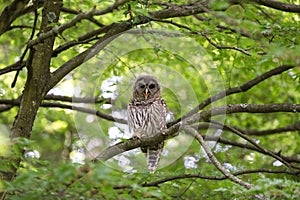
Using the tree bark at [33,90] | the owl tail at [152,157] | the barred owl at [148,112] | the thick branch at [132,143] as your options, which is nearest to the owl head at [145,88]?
the barred owl at [148,112]

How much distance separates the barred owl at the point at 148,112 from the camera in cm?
642

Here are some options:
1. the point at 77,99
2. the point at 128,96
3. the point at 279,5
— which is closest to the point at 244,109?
the point at 279,5

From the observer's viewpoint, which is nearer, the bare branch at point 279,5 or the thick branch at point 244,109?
the thick branch at point 244,109

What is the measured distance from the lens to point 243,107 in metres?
4.70

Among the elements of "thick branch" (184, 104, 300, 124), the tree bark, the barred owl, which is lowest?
"thick branch" (184, 104, 300, 124)

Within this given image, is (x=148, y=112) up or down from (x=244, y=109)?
up

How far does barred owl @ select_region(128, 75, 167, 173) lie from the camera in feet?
21.1

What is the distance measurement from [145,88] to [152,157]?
86 cm

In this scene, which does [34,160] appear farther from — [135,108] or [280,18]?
[280,18]

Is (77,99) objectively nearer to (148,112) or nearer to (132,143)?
(148,112)

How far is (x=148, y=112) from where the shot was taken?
6.54 m

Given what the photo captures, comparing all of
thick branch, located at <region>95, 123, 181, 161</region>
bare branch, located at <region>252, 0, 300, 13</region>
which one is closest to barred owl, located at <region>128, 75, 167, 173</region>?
thick branch, located at <region>95, 123, 181, 161</region>

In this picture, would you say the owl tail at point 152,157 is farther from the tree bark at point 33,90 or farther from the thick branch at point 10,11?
the thick branch at point 10,11

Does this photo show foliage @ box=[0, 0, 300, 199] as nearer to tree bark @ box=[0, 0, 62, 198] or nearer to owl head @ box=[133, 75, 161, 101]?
tree bark @ box=[0, 0, 62, 198]
